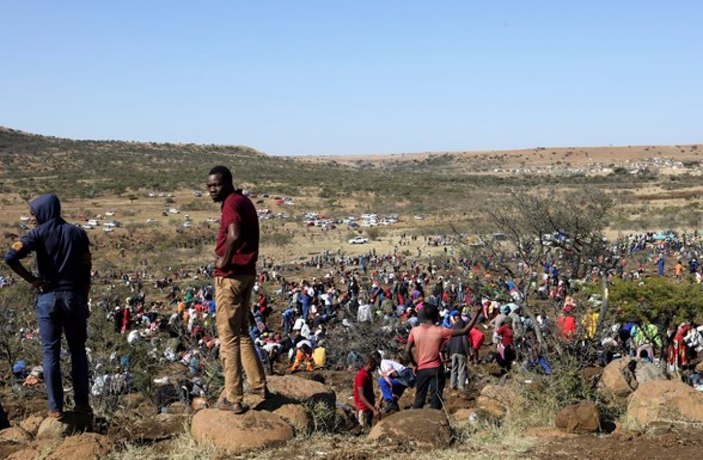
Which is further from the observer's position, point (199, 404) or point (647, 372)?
point (647, 372)

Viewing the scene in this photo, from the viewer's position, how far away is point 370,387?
7.85 m

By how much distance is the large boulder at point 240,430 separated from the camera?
4977mm

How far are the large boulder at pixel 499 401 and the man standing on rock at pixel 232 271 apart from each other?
8.28ft

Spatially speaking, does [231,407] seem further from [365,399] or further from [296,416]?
[365,399]

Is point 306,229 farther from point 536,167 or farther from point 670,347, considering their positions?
point 536,167

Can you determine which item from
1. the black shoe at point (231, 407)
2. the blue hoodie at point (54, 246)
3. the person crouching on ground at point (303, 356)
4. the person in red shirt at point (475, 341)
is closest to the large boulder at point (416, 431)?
the black shoe at point (231, 407)

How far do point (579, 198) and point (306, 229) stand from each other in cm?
1872

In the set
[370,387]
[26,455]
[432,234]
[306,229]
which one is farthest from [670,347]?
[306,229]

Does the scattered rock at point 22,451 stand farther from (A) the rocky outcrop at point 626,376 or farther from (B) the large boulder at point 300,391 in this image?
(A) the rocky outcrop at point 626,376

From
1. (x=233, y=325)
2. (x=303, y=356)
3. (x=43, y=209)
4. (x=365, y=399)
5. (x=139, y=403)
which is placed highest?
(x=43, y=209)

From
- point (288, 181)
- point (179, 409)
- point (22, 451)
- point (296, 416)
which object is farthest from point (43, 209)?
point (288, 181)

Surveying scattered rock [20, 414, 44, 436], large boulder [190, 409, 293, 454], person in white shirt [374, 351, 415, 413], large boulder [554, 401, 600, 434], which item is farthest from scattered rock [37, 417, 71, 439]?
person in white shirt [374, 351, 415, 413]

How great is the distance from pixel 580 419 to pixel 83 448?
3647 mm

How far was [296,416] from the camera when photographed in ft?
17.9
